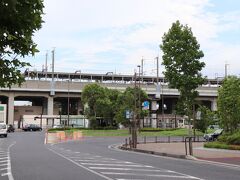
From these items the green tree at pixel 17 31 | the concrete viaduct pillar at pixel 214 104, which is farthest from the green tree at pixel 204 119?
the concrete viaduct pillar at pixel 214 104

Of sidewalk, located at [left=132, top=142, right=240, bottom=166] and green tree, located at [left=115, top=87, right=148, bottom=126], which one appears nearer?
sidewalk, located at [left=132, top=142, right=240, bottom=166]

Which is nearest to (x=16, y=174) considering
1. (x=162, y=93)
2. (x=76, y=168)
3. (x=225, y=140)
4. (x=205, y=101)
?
(x=76, y=168)

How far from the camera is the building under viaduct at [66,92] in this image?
383 feet

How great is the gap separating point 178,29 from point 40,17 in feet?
164

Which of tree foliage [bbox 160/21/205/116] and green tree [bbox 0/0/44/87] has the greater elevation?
tree foliage [bbox 160/21/205/116]

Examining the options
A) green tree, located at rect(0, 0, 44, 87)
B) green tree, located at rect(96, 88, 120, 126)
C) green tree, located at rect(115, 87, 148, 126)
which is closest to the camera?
green tree, located at rect(0, 0, 44, 87)

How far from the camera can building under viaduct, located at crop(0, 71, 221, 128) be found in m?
117

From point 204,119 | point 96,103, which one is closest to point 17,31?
point 204,119

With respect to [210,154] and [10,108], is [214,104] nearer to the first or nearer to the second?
[10,108]

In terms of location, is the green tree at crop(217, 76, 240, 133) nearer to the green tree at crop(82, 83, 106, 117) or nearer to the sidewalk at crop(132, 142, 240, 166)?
the sidewalk at crop(132, 142, 240, 166)

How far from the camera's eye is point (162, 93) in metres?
129

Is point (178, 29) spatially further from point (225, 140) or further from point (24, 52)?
point (24, 52)

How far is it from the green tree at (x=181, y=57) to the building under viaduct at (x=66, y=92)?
48808 millimetres

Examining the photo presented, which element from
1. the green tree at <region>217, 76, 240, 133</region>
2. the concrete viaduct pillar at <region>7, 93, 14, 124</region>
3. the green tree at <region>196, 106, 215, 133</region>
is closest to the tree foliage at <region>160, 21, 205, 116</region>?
the green tree at <region>196, 106, 215, 133</region>
